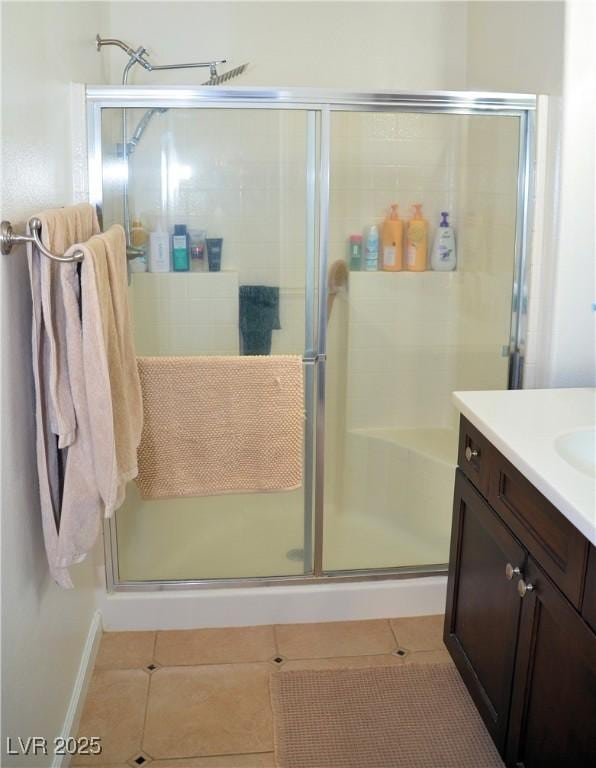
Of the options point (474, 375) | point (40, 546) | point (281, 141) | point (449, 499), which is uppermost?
point (281, 141)

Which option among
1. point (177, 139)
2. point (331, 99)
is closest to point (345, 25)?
point (331, 99)

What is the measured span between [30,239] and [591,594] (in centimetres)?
117

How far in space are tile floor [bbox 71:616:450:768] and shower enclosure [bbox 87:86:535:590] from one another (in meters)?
0.17

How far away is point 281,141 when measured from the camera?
2.23 meters

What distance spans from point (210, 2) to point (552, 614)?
2252 mm

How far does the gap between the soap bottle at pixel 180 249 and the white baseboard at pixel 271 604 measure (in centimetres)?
101

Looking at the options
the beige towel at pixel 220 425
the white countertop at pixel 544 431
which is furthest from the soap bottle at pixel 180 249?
the white countertop at pixel 544 431

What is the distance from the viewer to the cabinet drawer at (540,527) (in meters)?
1.33

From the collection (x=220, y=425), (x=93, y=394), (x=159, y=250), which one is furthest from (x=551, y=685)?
(x=159, y=250)

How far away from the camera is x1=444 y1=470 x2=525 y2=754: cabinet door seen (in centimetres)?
163

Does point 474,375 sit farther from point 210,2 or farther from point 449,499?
point 210,2

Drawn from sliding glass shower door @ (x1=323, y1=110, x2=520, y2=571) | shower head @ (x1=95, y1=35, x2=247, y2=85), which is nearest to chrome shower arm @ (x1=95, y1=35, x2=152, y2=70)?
shower head @ (x1=95, y1=35, x2=247, y2=85)

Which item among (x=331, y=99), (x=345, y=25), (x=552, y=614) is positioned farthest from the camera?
(x=345, y=25)

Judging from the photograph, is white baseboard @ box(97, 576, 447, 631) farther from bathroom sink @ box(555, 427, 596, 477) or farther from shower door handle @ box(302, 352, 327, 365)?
bathroom sink @ box(555, 427, 596, 477)
